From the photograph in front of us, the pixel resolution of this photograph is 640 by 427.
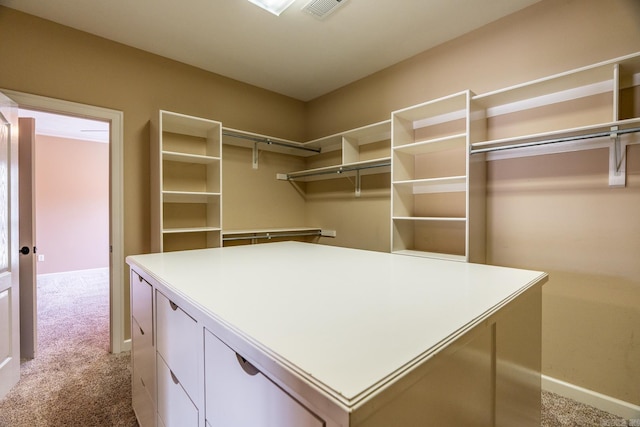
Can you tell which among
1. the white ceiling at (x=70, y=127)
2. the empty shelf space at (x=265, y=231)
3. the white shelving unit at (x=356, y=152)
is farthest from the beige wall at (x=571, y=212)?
the white ceiling at (x=70, y=127)

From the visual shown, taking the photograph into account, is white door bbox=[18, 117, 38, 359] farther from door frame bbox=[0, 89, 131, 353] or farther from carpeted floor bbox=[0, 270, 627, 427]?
door frame bbox=[0, 89, 131, 353]

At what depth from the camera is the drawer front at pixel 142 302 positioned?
52.2 inches

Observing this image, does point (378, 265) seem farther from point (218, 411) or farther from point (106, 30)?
point (106, 30)

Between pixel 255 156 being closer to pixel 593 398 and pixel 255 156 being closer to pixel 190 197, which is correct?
pixel 190 197

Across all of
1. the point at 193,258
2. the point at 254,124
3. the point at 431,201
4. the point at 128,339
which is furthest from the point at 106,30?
the point at 431,201

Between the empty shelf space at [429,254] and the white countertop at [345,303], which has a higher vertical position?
the white countertop at [345,303]

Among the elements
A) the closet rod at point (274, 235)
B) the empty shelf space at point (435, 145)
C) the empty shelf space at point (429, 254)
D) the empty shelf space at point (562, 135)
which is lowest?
the empty shelf space at point (429, 254)

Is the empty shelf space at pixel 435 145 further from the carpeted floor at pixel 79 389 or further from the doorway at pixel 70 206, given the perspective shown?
the doorway at pixel 70 206

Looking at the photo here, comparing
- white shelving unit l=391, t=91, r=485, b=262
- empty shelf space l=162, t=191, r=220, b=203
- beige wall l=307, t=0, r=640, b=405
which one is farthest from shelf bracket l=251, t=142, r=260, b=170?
beige wall l=307, t=0, r=640, b=405

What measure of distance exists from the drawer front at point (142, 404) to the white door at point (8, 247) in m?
1.01

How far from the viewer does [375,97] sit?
3025 millimetres

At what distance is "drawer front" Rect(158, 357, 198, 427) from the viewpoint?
0.97m

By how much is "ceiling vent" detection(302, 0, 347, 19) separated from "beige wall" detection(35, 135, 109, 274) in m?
5.56

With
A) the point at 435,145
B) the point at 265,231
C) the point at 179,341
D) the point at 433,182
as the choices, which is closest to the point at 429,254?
the point at 433,182
